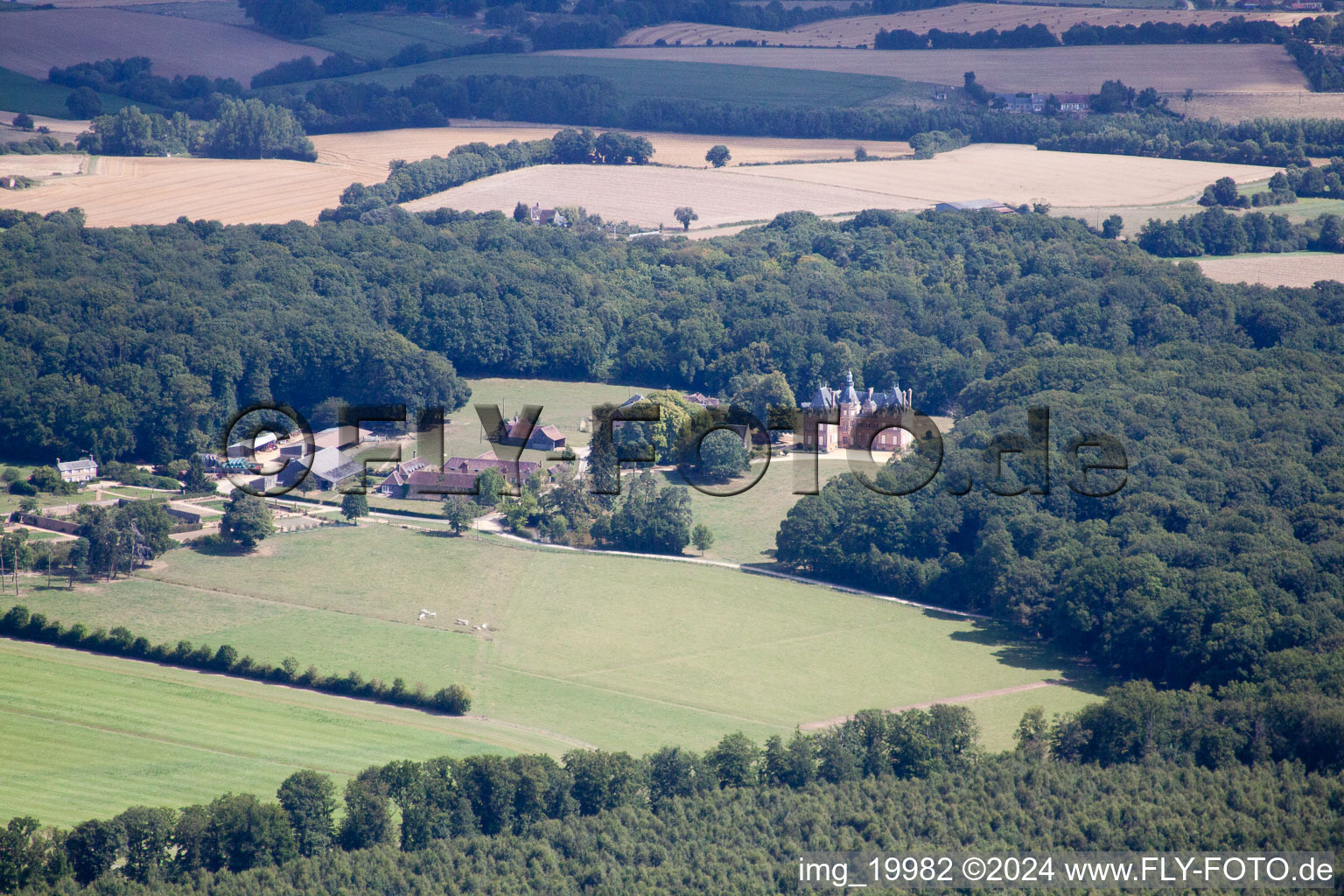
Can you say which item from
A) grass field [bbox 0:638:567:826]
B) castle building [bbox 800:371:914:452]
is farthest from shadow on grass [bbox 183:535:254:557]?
castle building [bbox 800:371:914:452]

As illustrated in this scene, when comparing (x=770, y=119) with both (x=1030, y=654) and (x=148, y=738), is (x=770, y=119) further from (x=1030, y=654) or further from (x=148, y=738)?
(x=148, y=738)

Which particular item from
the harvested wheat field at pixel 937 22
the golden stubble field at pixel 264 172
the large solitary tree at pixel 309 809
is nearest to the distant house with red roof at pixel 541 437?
the large solitary tree at pixel 309 809

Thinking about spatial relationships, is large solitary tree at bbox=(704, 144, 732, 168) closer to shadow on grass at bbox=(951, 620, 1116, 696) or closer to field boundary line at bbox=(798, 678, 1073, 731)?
shadow on grass at bbox=(951, 620, 1116, 696)

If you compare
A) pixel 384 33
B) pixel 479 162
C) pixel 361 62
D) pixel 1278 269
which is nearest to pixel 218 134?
pixel 479 162

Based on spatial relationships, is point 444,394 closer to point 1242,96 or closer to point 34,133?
point 34,133

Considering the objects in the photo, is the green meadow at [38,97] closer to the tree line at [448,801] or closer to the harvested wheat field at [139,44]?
the harvested wheat field at [139,44]

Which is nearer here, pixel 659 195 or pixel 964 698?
pixel 964 698
